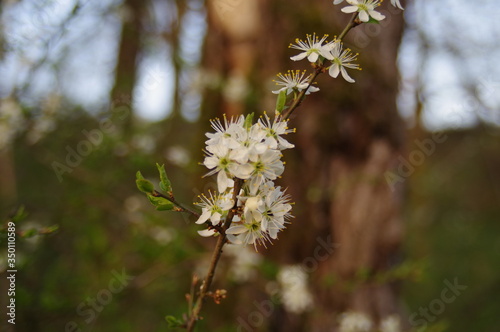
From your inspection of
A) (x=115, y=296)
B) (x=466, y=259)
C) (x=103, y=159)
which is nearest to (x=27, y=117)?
(x=103, y=159)

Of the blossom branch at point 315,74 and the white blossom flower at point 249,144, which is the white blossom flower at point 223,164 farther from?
the blossom branch at point 315,74

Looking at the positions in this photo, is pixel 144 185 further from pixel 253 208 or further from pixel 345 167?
pixel 345 167

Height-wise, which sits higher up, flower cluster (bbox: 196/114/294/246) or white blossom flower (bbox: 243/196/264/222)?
flower cluster (bbox: 196/114/294/246)

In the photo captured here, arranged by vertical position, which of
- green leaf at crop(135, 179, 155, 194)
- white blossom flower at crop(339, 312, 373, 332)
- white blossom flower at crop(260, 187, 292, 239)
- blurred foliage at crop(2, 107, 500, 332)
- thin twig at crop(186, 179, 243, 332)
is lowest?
thin twig at crop(186, 179, 243, 332)

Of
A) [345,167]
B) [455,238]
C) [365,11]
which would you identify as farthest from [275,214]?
[455,238]

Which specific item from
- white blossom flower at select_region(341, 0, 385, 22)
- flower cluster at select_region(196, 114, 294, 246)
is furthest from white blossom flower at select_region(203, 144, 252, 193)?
white blossom flower at select_region(341, 0, 385, 22)

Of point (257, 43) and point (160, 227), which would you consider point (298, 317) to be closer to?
point (160, 227)

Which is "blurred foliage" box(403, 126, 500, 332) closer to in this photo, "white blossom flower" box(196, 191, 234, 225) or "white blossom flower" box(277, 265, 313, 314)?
"white blossom flower" box(277, 265, 313, 314)

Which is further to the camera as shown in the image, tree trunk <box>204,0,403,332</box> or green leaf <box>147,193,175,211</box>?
tree trunk <box>204,0,403,332</box>
